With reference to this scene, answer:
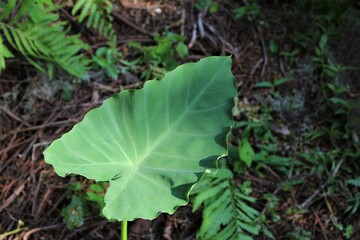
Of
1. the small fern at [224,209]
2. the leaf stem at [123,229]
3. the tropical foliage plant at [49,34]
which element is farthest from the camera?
the tropical foliage plant at [49,34]

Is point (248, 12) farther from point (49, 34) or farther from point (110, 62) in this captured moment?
point (49, 34)

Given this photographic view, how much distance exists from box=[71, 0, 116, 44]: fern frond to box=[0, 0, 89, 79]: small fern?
0.10 metres

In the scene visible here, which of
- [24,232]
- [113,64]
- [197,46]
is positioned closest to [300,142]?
[197,46]

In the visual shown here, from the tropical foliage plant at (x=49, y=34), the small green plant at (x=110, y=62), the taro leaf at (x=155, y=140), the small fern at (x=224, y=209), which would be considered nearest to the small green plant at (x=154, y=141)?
the taro leaf at (x=155, y=140)

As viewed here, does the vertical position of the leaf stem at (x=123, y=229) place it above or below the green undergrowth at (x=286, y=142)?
above

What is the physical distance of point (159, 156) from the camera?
1293 mm

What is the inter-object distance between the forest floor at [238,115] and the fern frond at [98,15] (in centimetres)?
8

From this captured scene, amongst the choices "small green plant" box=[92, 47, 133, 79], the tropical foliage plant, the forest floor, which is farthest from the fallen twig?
the tropical foliage plant

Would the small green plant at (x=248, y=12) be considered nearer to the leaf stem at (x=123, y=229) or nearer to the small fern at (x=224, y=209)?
the small fern at (x=224, y=209)

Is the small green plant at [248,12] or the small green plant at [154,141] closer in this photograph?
the small green plant at [154,141]

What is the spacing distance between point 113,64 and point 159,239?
816mm

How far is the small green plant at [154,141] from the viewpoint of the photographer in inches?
46.5

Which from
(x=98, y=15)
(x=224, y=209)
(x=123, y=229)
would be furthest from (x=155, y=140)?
(x=98, y=15)

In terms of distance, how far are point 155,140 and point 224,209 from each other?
597 millimetres
